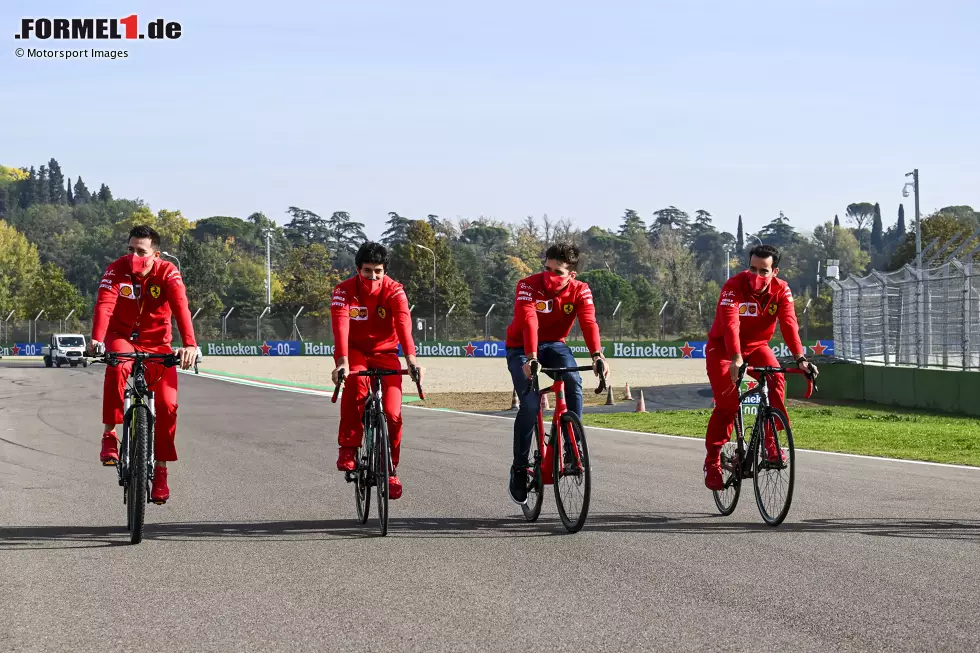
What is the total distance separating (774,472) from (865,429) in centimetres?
981

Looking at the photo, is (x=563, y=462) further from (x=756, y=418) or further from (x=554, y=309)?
(x=756, y=418)

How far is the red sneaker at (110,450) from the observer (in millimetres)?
7954

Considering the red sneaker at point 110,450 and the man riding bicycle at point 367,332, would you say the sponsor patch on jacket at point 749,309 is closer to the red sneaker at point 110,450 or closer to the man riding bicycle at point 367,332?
the man riding bicycle at point 367,332

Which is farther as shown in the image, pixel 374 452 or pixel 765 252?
pixel 765 252

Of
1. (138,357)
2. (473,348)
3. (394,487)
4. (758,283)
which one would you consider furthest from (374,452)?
(473,348)

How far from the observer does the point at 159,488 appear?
800cm

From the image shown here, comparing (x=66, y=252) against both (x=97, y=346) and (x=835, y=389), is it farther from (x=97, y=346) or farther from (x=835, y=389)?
(x=97, y=346)

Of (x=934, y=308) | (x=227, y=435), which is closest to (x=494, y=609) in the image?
(x=227, y=435)

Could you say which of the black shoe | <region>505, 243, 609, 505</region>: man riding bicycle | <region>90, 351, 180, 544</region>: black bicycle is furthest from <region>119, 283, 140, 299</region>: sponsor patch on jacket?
the black shoe

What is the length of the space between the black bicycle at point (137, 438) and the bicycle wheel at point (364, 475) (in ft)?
4.33

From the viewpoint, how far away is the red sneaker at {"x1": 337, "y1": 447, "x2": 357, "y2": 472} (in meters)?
8.00

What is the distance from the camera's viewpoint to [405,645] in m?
4.83

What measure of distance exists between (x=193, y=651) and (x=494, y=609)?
1385 millimetres

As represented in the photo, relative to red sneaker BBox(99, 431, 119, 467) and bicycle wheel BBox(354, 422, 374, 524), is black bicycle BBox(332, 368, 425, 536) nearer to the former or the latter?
bicycle wheel BBox(354, 422, 374, 524)
